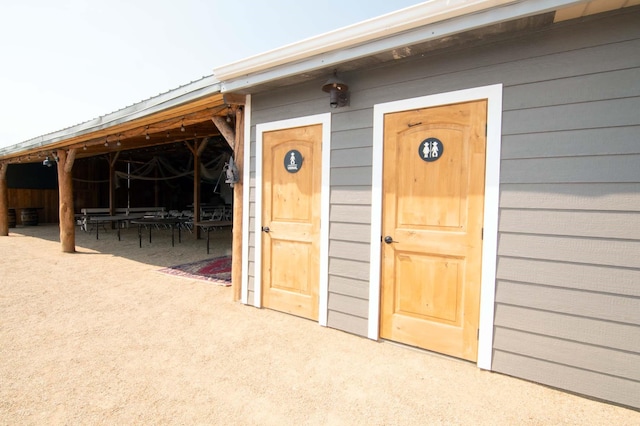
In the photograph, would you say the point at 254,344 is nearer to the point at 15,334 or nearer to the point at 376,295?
the point at 376,295

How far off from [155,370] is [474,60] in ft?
10.4

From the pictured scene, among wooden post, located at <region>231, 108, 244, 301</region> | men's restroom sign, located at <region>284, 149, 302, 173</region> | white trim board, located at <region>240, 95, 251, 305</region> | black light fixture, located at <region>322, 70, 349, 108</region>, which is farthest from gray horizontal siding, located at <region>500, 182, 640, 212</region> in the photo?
wooden post, located at <region>231, 108, 244, 301</region>

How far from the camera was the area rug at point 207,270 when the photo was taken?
4910 millimetres

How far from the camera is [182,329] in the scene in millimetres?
3096

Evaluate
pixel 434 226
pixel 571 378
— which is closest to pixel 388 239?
pixel 434 226

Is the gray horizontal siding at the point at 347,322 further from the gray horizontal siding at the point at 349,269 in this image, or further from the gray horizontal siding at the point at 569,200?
the gray horizontal siding at the point at 569,200

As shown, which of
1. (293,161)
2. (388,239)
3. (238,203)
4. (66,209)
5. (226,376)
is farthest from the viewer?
(66,209)

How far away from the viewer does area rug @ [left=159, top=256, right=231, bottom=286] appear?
16.1 feet

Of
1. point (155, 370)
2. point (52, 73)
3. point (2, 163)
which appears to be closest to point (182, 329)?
point (155, 370)

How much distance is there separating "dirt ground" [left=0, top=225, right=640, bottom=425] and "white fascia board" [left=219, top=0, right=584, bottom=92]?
90.8 inches

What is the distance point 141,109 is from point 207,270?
2.59 m

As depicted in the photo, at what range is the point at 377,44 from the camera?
2.47m

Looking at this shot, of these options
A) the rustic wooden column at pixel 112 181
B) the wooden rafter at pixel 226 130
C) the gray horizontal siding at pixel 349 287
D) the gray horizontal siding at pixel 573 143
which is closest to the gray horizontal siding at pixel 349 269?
the gray horizontal siding at pixel 349 287

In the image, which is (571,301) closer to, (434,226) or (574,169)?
(574,169)
